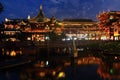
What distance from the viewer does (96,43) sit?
288 feet

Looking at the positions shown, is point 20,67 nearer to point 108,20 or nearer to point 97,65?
point 97,65

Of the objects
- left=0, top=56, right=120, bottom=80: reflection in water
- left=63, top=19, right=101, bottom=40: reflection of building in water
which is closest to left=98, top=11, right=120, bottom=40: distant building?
left=63, top=19, right=101, bottom=40: reflection of building in water

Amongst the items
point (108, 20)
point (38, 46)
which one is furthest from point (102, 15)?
point (38, 46)

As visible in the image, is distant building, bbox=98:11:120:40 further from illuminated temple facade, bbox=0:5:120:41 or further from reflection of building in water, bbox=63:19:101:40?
reflection of building in water, bbox=63:19:101:40

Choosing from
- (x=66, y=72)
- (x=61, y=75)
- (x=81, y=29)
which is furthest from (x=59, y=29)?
(x=61, y=75)

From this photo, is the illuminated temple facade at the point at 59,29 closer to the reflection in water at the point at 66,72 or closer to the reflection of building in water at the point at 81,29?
the reflection of building in water at the point at 81,29

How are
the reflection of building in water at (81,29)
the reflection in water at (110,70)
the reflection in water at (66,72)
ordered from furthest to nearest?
the reflection of building in water at (81,29) < the reflection in water at (110,70) < the reflection in water at (66,72)

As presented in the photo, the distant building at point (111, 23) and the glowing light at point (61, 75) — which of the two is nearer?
the glowing light at point (61, 75)

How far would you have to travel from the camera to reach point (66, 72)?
4778 centimetres

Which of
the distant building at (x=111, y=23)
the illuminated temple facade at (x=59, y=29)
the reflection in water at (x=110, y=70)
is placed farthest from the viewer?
the illuminated temple facade at (x=59, y=29)

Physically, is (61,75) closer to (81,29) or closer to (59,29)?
(59,29)

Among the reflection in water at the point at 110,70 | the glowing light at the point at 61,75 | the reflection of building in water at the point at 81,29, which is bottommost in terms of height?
the reflection in water at the point at 110,70

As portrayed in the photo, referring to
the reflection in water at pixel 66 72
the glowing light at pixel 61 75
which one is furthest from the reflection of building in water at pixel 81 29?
the glowing light at pixel 61 75

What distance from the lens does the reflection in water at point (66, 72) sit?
139 feet
